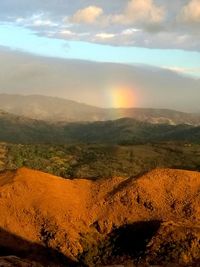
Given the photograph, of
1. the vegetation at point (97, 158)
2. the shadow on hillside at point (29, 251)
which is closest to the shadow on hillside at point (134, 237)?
the shadow on hillside at point (29, 251)

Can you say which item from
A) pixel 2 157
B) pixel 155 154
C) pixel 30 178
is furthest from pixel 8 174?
pixel 155 154

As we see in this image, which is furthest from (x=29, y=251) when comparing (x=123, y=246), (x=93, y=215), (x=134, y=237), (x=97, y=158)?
(x=97, y=158)

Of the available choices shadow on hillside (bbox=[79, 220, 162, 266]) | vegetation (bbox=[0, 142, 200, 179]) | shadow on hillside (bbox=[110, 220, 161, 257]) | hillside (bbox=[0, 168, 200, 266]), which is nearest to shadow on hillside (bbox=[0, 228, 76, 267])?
hillside (bbox=[0, 168, 200, 266])

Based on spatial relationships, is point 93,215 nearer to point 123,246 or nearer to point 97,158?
point 123,246

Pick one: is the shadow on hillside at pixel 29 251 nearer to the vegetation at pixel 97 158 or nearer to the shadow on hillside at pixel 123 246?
the shadow on hillside at pixel 123 246

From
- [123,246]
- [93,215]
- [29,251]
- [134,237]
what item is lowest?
[29,251]

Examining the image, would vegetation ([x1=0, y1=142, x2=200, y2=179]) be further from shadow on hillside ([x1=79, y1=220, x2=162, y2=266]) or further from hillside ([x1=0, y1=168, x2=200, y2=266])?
shadow on hillside ([x1=79, y1=220, x2=162, y2=266])

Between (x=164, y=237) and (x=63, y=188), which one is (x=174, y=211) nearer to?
(x=164, y=237)

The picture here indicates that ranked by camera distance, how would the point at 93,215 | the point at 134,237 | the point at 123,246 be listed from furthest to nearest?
1. the point at 93,215
2. the point at 134,237
3. the point at 123,246
